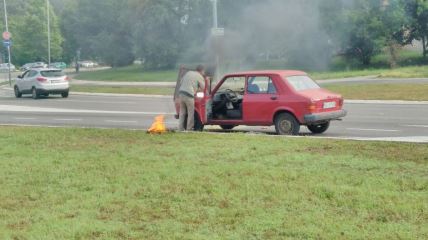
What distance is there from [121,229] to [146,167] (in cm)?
299

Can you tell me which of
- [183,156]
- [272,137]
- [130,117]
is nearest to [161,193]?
[183,156]

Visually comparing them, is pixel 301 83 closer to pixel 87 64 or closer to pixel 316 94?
pixel 316 94

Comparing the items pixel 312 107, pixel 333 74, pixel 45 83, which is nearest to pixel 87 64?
pixel 333 74

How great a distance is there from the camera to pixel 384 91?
27.2 m

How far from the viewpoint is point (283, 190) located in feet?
22.8

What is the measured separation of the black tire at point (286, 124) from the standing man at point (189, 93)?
5.92 ft

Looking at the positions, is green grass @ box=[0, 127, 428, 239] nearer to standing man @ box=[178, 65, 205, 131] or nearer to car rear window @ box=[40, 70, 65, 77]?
standing man @ box=[178, 65, 205, 131]

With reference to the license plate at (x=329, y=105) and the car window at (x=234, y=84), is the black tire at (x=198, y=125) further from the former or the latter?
the license plate at (x=329, y=105)

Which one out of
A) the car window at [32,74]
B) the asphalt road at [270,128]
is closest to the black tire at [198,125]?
the asphalt road at [270,128]

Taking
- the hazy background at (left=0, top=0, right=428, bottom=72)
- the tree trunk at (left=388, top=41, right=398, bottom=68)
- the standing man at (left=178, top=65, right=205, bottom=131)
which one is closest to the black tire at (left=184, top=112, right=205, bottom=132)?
the standing man at (left=178, top=65, right=205, bottom=131)

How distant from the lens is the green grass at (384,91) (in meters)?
24.5

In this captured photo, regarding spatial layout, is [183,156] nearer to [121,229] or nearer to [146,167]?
[146,167]

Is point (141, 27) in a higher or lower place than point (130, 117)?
higher

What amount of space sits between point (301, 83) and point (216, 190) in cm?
684
